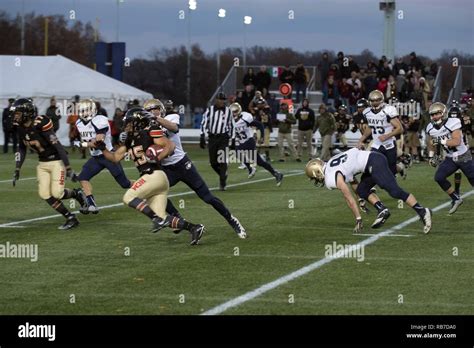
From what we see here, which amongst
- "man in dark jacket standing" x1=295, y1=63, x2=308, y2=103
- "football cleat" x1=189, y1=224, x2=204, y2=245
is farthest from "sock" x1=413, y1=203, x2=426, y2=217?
"man in dark jacket standing" x1=295, y1=63, x2=308, y2=103

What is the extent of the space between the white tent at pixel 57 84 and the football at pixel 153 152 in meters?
28.2

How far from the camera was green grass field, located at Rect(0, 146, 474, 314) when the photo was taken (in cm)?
870

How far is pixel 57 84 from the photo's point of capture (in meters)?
40.2

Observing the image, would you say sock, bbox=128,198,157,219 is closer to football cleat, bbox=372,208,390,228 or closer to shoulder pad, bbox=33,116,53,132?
shoulder pad, bbox=33,116,53,132

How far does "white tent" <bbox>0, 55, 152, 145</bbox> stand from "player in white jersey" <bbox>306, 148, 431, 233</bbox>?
27.5m

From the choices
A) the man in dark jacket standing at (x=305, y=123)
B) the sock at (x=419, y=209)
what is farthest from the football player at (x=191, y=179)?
the man in dark jacket standing at (x=305, y=123)

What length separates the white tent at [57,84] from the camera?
39688mm

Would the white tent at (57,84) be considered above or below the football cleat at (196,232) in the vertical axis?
above

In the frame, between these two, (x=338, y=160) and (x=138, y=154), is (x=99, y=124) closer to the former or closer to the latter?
(x=138, y=154)

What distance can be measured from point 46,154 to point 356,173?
4195mm

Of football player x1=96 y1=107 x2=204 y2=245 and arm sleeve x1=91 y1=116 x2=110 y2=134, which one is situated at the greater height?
arm sleeve x1=91 y1=116 x2=110 y2=134

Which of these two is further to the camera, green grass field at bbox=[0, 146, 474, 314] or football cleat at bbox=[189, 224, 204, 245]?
football cleat at bbox=[189, 224, 204, 245]

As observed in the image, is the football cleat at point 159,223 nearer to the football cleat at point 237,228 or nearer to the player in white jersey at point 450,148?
the football cleat at point 237,228
